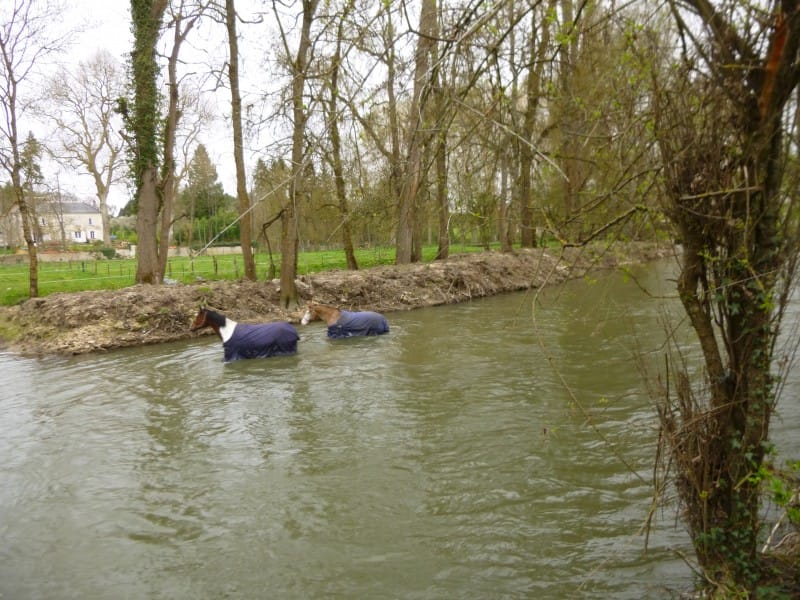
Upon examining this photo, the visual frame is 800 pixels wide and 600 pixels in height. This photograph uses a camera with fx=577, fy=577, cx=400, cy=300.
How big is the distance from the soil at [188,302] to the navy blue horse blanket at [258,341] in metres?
4.28

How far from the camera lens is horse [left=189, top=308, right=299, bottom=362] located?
13.3m

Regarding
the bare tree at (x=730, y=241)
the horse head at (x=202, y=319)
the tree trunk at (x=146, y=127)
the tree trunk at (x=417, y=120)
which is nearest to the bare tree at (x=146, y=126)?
the tree trunk at (x=146, y=127)

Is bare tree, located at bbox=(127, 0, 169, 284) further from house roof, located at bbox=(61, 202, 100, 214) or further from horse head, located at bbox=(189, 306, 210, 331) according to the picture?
house roof, located at bbox=(61, 202, 100, 214)

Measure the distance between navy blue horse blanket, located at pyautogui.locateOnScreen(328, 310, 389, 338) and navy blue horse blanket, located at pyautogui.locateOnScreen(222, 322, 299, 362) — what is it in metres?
2.04

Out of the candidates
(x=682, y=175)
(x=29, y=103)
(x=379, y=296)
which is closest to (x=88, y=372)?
(x=379, y=296)

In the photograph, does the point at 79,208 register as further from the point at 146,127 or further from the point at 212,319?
the point at 212,319

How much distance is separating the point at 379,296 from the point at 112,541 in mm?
15946

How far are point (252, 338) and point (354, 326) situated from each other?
316cm

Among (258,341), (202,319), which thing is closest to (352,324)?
(258,341)

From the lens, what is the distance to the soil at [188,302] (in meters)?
16.2

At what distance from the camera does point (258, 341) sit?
13.3 metres

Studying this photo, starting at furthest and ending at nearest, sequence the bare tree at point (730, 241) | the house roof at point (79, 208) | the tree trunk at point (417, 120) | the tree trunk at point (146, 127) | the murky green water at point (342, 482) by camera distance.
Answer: the house roof at point (79, 208) → the tree trunk at point (146, 127) → the murky green water at point (342, 482) → the tree trunk at point (417, 120) → the bare tree at point (730, 241)

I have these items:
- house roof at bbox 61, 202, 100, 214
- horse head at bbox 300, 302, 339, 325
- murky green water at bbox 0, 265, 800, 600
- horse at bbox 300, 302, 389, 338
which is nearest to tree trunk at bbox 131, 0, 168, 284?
horse head at bbox 300, 302, 339, 325

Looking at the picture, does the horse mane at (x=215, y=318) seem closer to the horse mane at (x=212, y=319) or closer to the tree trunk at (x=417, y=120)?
the horse mane at (x=212, y=319)
